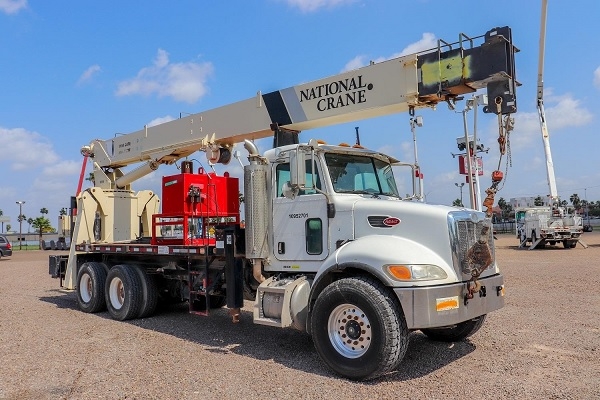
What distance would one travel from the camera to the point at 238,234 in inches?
308

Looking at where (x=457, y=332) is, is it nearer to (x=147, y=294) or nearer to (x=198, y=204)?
(x=198, y=204)

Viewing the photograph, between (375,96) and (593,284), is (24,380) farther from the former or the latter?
(593,284)

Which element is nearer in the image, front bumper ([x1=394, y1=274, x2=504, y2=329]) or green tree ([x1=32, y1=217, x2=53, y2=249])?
front bumper ([x1=394, y1=274, x2=504, y2=329])

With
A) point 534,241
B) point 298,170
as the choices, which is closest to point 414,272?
point 298,170

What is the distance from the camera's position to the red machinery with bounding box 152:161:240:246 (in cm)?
886

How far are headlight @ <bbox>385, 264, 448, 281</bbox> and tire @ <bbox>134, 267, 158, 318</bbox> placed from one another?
5709 mm

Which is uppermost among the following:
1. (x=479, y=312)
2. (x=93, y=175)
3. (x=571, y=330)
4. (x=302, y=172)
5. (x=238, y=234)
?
(x=93, y=175)

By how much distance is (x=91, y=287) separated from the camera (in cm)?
1083

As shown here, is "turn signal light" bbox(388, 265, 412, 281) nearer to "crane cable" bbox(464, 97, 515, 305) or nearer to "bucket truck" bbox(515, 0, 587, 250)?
"crane cable" bbox(464, 97, 515, 305)

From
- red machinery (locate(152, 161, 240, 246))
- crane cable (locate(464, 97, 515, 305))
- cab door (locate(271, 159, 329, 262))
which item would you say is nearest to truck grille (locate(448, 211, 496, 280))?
crane cable (locate(464, 97, 515, 305))

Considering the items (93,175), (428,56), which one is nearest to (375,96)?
(428,56)

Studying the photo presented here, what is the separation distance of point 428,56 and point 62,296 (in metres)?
11.2

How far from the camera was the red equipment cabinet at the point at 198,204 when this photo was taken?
886cm

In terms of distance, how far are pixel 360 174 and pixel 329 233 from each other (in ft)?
3.51
